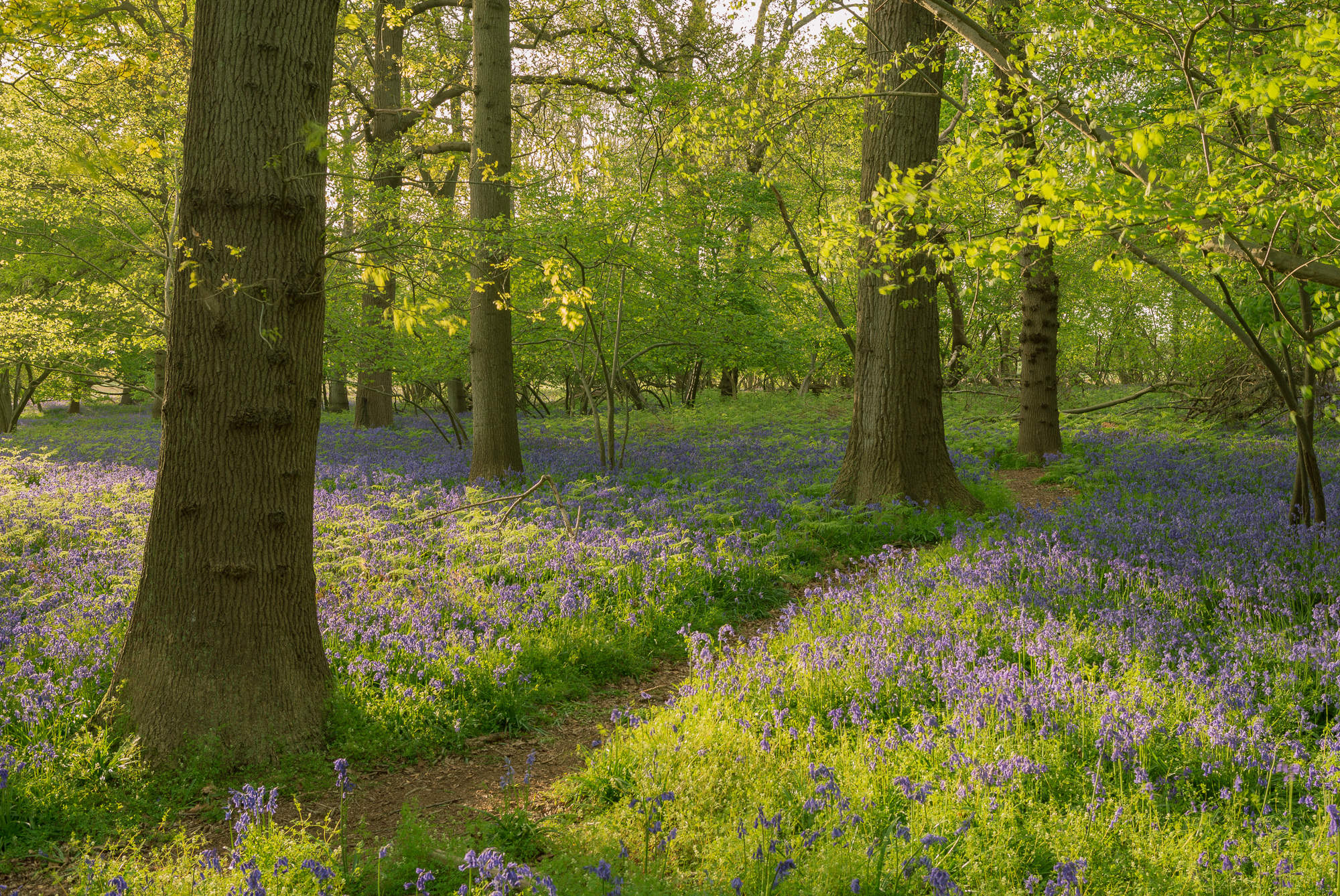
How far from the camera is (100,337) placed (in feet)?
69.6

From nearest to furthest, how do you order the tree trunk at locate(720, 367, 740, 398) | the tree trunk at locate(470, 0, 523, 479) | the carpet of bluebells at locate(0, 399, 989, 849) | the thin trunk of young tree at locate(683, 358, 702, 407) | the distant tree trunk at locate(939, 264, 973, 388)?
the carpet of bluebells at locate(0, 399, 989, 849), the tree trunk at locate(470, 0, 523, 479), the distant tree trunk at locate(939, 264, 973, 388), the thin trunk of young tree at locate(683, 358, 702, 407), the tree trunk at locate(720, 367, 740, 398)

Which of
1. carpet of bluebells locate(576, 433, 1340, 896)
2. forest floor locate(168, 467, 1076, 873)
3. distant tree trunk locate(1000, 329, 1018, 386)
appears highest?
distant tree trunk locate(1000, 329, 1018, 386)

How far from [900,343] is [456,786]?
23.0ft

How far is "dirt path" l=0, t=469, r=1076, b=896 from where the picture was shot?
11.4 ft

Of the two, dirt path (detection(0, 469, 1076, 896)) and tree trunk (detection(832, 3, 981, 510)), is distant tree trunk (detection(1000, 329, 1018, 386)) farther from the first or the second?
dirt path (detection(0, 469, 1076, 896))

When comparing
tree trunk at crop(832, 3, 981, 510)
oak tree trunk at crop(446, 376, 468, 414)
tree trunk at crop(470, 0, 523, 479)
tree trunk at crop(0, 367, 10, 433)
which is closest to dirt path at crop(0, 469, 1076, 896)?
tree trunk at crop(832, 3, 981, 510)

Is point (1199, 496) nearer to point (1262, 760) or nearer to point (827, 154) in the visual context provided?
point (1262, 760)

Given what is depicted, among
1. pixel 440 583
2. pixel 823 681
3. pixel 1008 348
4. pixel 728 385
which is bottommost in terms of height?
pixel 823 681

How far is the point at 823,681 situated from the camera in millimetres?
4469

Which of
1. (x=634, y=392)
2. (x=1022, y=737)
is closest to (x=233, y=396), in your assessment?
(x=1022, y=737)

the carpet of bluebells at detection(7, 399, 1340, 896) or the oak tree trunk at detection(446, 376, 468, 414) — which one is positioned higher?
the oak tree trunk at detection(446, 376, 468, 414)

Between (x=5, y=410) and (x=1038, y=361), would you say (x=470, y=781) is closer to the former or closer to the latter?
(x=1038, y=361)

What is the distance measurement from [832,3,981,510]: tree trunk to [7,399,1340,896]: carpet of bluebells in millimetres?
678

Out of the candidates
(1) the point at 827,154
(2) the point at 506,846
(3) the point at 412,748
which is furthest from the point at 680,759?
(1) the point at 827,154
